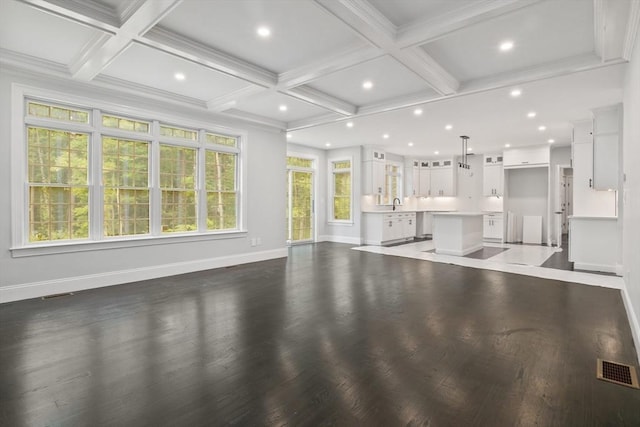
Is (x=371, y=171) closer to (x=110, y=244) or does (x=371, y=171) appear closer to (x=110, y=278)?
(x=110, y=244)

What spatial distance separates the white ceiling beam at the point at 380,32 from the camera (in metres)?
2.78

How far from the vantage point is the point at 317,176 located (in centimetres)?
1003

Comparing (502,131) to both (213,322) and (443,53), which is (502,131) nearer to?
(443,53)

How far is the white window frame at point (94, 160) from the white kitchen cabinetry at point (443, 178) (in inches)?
290

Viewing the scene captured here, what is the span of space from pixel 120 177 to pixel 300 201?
205 inches

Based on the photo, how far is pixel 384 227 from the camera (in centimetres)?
941

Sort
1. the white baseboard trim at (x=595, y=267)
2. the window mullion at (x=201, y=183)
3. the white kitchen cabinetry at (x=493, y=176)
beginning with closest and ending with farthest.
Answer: the white baseboard trim at (x=595, y=267) < the window mullion at (x=201, y=183) < the white kitchen cabinetry at (x=493, y=176)

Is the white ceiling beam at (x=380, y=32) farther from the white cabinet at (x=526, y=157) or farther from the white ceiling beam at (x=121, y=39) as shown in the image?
the white cabinet at (x=526, y=157)

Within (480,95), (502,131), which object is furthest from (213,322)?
(502,131)

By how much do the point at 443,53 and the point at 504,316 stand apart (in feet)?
10.0

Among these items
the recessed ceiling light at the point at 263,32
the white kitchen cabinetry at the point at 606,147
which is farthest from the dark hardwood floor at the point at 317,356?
the recessed ceiling light at the point at 263,32

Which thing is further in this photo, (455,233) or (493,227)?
(493,227)

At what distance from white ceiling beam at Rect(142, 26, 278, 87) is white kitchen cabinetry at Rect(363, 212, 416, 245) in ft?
18.9

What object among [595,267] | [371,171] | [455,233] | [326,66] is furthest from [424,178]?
[326,66]
